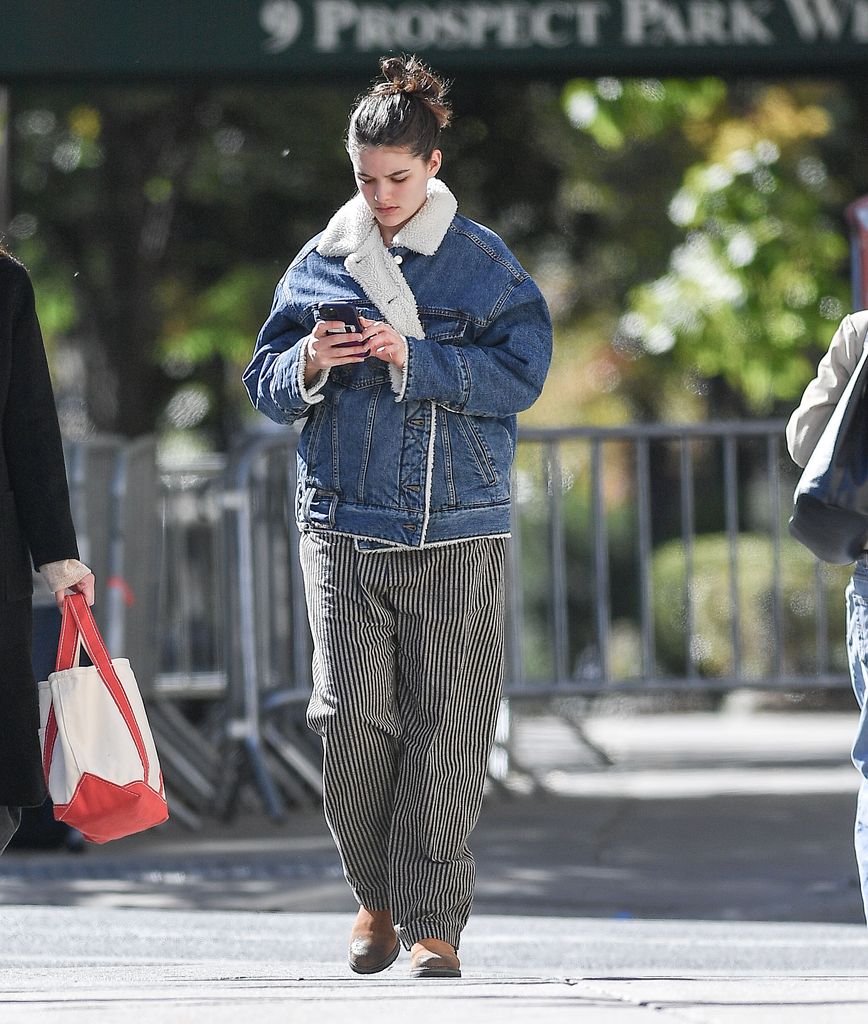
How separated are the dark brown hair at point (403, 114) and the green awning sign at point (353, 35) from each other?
2.51m

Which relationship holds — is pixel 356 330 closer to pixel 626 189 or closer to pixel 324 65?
pixel 324 65

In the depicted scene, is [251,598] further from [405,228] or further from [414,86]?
[414,86]

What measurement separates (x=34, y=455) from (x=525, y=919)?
2.67 meters

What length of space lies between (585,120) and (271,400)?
6971mm

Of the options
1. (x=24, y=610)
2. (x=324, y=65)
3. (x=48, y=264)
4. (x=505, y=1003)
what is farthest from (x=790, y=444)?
(x=48, y=264)

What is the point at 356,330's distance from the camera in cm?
417

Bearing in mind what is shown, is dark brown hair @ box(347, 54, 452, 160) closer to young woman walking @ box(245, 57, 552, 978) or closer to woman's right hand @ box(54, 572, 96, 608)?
young woman walking @ box(245, 57, 552, 978)

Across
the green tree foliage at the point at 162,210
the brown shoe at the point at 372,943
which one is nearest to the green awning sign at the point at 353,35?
the brown shoe at the point at 372,943

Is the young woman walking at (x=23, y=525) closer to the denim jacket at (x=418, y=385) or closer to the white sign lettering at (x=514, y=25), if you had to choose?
the denim jacket at (x=418, y=385)

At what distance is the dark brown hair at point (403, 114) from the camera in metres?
4.30

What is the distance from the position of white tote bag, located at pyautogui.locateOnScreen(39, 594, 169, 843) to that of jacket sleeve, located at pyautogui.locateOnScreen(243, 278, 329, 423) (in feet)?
2.01

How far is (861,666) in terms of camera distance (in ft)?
13.9

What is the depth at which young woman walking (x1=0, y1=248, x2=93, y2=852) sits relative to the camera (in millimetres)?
4141

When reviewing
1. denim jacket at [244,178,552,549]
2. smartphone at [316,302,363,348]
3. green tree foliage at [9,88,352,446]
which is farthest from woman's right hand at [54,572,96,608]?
green tree foliage at [9,88,352,446]
